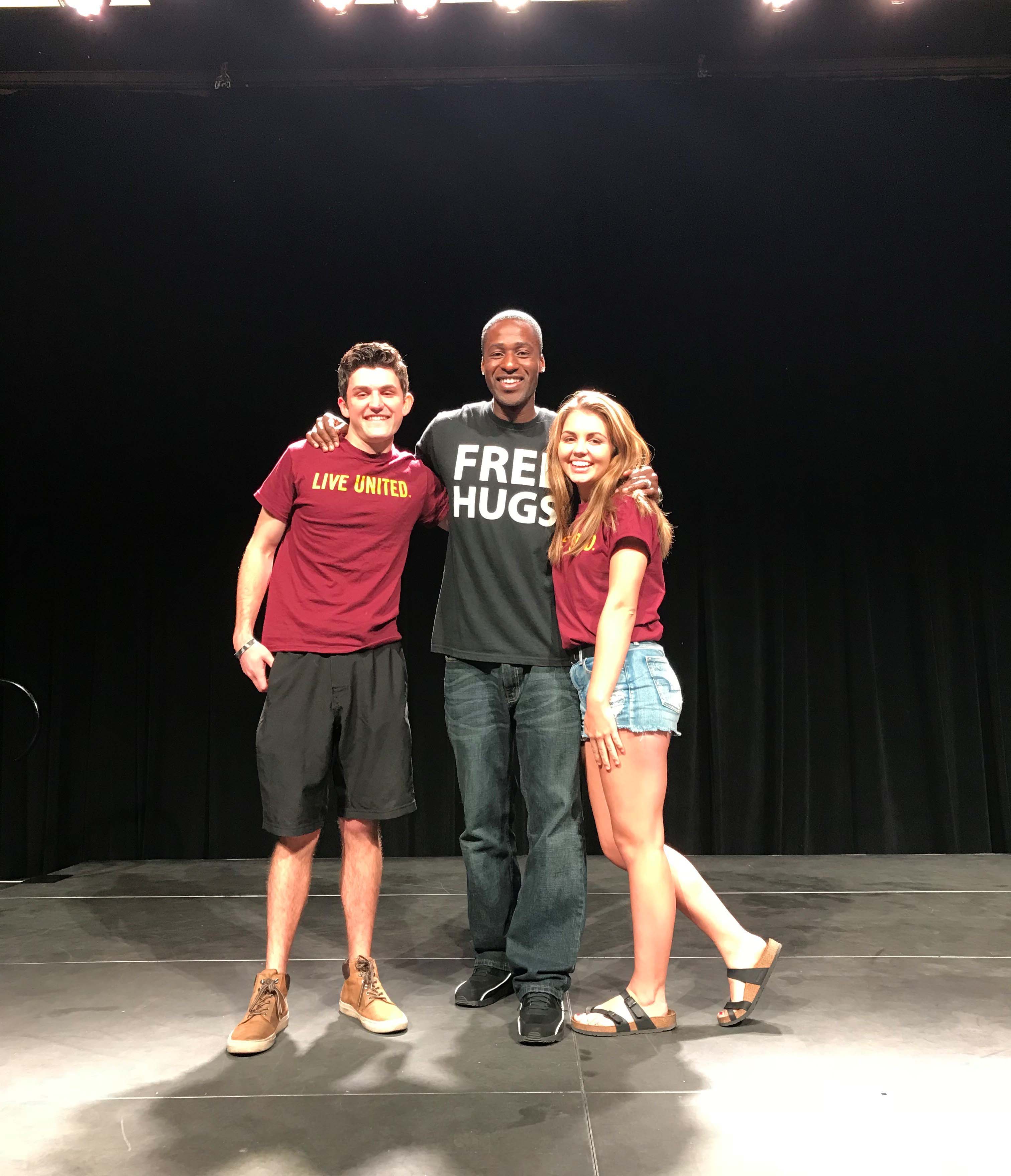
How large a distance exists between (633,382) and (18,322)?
9.89 feet

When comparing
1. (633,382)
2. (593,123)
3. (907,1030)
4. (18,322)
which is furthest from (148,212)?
(907,1030)

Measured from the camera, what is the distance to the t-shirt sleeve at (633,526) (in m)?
2.12

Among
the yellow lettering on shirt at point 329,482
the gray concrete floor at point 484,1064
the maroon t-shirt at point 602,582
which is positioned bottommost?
the gray concrete floor at point 484,1064

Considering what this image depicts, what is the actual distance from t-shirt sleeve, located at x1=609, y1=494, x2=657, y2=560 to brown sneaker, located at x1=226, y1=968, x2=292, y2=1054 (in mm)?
1186

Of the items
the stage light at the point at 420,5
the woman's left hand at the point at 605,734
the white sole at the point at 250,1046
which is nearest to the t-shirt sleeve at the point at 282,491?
the woman's left hand at the point at 605,734

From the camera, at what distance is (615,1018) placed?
2.12 m

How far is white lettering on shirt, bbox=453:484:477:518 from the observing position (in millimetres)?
2395

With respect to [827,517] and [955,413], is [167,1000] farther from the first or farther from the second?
[955,413]

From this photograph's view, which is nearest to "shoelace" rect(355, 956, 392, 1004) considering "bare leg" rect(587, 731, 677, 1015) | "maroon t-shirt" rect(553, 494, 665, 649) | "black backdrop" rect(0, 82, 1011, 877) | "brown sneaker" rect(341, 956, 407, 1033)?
"brown sneaker" rect(341, 956, 407, 1033)

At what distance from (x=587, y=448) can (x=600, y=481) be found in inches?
3.2

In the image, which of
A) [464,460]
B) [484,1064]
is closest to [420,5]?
[464,460]

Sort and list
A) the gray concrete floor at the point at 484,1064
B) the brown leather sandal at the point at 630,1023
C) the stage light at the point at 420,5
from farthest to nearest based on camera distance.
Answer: the stage light at the point at 420,5 → the brown leather sandal at the point at 630,1023 → the gray concrete floor at the point at 484,1064

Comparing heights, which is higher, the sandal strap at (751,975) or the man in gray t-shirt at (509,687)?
the man in gray t-shirt at (509,687)

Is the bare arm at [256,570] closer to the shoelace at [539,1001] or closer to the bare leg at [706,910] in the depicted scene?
the bare leg at [706,910]
